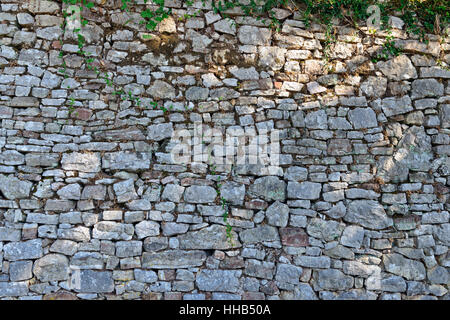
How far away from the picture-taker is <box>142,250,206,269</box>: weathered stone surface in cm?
352

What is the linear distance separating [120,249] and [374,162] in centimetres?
246

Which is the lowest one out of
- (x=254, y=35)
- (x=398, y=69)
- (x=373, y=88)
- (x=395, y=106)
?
(x=395, y=106)

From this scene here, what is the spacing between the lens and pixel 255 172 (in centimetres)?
364

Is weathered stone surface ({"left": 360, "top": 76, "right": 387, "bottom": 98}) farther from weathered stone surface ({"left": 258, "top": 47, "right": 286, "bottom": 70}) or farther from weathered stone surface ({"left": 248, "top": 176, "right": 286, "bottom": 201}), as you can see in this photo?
weathered stone surface ({"left": 248, "top": 176, "right": 286, "bottom": 201})

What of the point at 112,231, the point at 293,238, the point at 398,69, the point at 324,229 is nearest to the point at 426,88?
the point at 398,69

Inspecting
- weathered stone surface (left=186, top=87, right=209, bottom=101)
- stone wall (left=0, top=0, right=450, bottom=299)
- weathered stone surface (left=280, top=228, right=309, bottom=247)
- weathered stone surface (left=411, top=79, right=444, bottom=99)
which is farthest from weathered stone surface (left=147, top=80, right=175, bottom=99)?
weathered stone surface (left=411, top=79, right=444, bottom=99)

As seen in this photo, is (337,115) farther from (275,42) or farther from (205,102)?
(205,102)

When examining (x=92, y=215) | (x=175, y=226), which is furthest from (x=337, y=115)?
(x=92, y=215)

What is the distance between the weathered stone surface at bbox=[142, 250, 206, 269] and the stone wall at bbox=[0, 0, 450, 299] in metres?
0.01

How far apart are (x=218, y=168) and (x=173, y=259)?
0.91 meters

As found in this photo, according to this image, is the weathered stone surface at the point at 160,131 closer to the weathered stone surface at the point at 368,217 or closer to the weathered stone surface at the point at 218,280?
the weathered stone surface at the point at 218,280

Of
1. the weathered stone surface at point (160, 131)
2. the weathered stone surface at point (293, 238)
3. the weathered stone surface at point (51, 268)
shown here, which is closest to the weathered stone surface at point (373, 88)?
the weathered stone surface at point (293, 238)

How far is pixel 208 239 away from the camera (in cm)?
356

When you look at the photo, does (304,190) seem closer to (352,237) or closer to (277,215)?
(277,215)
